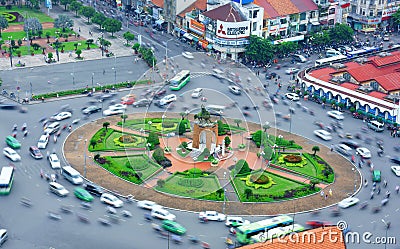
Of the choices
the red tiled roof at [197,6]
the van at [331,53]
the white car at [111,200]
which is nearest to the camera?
the white car at [111,200]

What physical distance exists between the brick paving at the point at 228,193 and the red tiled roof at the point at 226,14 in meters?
36.9

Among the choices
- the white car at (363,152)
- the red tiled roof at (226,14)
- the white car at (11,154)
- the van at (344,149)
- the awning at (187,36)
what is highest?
the red tiled roof at (226,14)

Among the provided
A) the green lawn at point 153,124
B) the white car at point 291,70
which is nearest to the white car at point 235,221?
the green lawn at point 153,124

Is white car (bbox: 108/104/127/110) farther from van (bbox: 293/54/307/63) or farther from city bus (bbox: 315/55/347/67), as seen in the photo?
van (bbox: 293/54/307/63)

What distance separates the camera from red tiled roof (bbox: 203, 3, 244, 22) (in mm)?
121188

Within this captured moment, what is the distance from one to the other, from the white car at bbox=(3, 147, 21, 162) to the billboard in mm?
48521

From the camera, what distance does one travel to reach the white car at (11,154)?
273 feet

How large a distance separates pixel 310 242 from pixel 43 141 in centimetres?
4316

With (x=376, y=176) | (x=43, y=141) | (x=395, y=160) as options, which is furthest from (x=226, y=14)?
(x=376, y=176)

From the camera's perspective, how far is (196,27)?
130375 mm

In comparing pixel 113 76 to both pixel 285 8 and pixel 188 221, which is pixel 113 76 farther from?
pixel 188 221

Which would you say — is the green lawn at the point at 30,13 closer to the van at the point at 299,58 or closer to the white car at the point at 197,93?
the van at the point at 299,58

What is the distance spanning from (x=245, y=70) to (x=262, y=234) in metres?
49.3

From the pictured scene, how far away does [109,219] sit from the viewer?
233 ft
